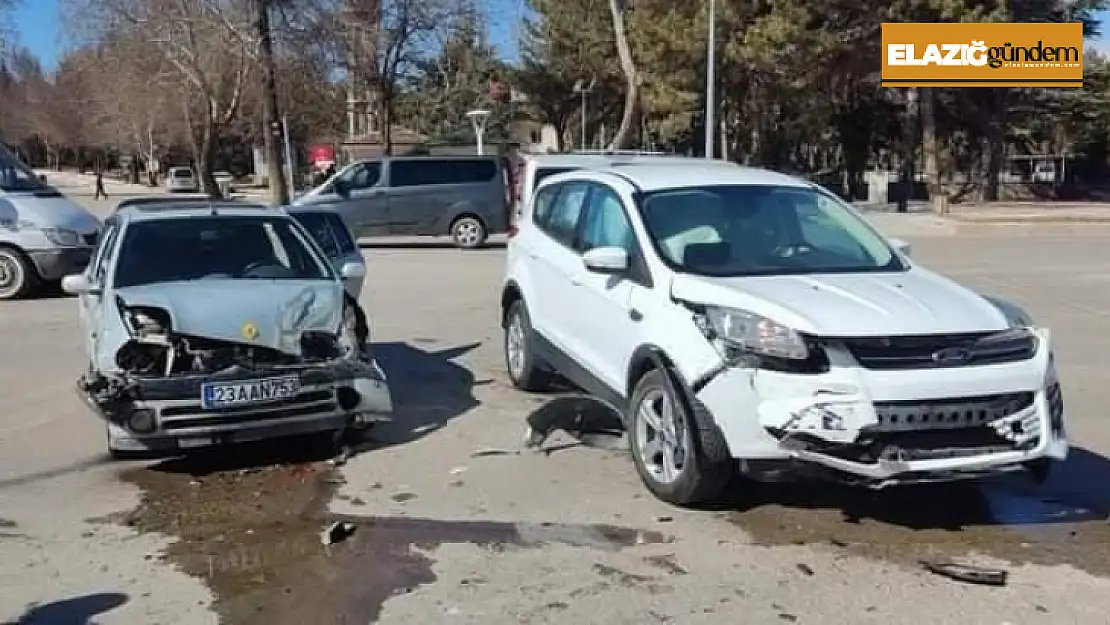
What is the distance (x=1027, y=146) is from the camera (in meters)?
55.8

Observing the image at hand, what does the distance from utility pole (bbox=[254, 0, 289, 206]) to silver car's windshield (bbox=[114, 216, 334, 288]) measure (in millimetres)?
26151

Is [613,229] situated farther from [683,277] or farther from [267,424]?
[267,424]

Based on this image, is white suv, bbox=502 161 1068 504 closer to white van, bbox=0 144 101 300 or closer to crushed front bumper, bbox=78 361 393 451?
crushed front bumper, bbox=78 361 393 451

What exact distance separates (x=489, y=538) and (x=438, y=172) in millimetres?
19098

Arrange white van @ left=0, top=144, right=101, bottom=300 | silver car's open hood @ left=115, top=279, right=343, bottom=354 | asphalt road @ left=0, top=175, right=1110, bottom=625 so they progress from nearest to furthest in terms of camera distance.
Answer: asphalt road @ left=0, top=175, right=1110, bottom=625
silver car's open hood @ left=115, top=279, right=343, bottom=354
white van @ left=0, top=144, right=101, bottom=300

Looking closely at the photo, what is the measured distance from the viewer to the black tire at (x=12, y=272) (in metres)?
15.0

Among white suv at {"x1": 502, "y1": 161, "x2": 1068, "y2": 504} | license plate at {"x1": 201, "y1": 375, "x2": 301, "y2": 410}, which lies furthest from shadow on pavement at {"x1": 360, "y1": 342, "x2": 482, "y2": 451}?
white suv at {"x1": 502, "y1": 161, "x2": 1068, "y2": 504}

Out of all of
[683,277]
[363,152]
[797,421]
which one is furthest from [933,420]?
[363,152]

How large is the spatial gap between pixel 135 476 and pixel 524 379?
308 centimetres

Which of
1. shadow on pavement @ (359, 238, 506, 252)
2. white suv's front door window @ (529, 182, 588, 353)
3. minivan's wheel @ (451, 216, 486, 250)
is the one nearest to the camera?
white suv's front door window @ (529, 182, 588, 353)

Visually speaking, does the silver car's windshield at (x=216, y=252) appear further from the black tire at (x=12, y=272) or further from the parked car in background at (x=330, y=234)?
the black tire at (x=12, y=272)

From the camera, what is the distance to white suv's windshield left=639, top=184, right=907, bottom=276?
6.48m

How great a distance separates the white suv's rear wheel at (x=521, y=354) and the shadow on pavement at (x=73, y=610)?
164 inches

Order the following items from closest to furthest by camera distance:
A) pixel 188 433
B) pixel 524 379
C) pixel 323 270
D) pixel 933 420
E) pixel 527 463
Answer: pixel 933 420 < pixel 188 433 < pixel 527 463 < pixel 323 270 < pixel 524 379
